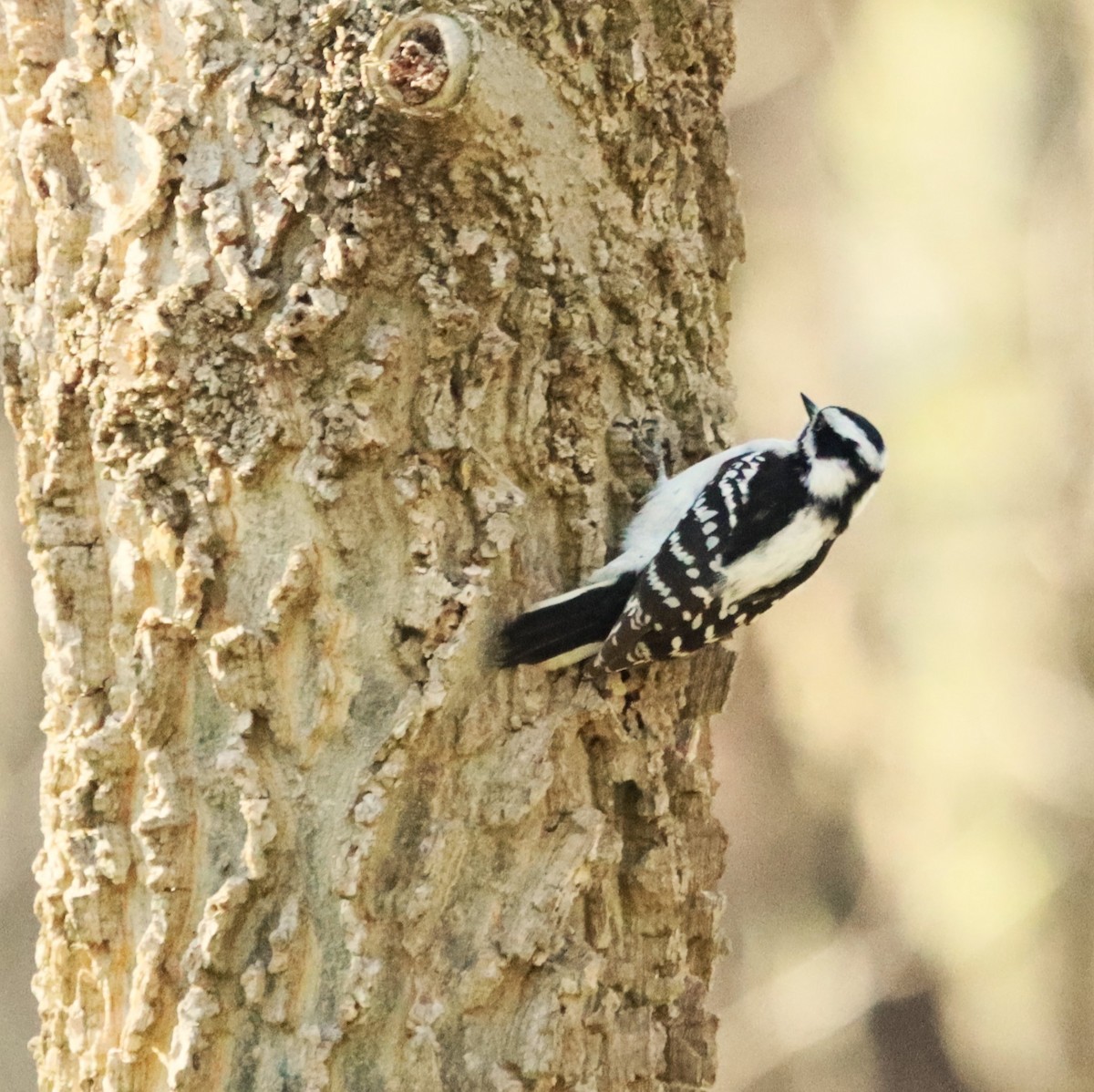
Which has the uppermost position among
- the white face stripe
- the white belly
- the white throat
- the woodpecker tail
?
the white face stripe

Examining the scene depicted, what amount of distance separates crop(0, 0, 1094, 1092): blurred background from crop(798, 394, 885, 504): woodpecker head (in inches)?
114

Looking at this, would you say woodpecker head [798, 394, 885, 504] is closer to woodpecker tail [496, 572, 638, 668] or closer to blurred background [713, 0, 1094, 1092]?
woodpecker tail [496, 572, 638, 668]

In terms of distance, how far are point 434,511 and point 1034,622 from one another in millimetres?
5022

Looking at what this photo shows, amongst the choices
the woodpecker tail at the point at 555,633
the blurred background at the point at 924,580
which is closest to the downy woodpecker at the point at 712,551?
the woodpecker tail at the point at 555,633

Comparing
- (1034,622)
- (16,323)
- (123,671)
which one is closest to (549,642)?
(123,671)

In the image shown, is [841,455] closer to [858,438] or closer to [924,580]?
[858,438]

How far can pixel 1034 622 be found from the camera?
21.5 ft

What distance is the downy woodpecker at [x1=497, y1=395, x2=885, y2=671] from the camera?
2.43 metres

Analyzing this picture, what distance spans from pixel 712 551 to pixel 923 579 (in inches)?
162

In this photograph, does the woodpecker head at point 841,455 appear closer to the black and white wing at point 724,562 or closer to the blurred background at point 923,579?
the black and white wing at point 724,562

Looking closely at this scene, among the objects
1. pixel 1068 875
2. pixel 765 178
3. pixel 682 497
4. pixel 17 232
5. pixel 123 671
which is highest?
pixel 765 178

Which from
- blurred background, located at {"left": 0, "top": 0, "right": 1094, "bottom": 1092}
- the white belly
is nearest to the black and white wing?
the white belly

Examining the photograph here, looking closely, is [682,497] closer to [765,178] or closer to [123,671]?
[123,671]

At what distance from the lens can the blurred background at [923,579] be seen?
21.3ft
